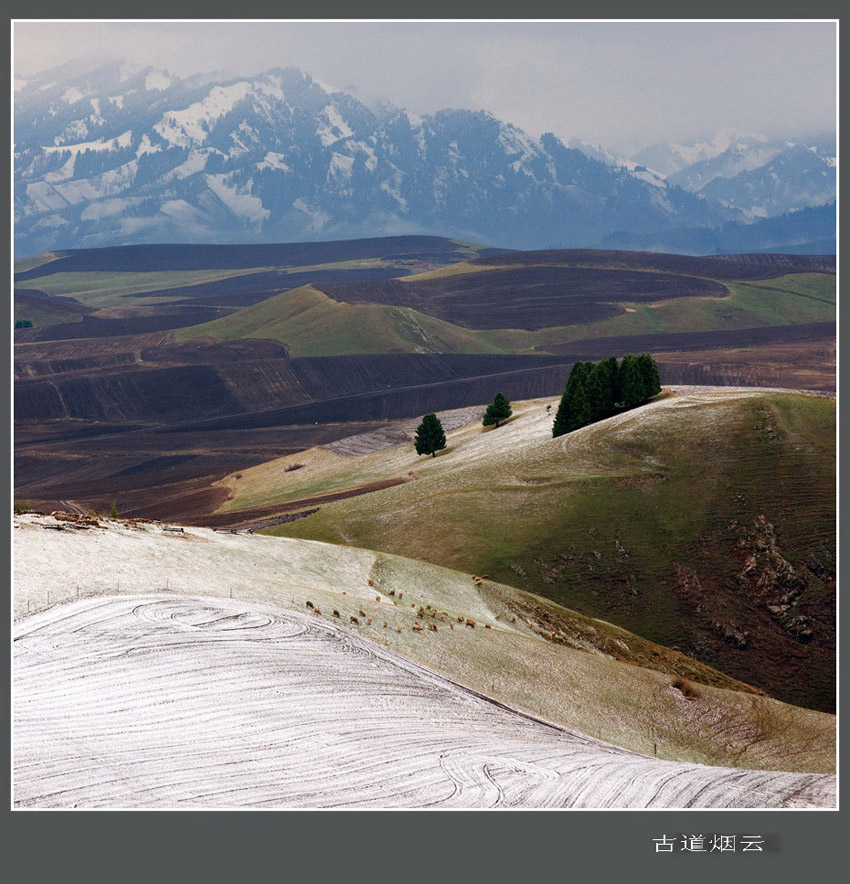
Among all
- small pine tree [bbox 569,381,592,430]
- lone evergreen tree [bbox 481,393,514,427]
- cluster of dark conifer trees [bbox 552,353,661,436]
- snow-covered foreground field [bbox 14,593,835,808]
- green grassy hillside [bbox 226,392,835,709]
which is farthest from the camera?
lone evergreen tree [bbox 481,393,514,427]

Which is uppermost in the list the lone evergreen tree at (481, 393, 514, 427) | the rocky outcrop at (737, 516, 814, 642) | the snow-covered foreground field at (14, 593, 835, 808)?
the lone evergreen tree at (481, 393, 514, 427)

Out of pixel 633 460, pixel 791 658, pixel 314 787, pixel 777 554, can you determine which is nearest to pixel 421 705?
pixel 314 787

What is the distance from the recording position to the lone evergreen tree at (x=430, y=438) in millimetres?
117938

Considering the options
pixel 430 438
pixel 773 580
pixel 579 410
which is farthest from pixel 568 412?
Answer: pixel 773 580

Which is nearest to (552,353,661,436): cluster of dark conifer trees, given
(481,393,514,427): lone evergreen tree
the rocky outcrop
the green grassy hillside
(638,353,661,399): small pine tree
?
(638,353,661,399): small pine tree

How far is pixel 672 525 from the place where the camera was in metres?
75.4

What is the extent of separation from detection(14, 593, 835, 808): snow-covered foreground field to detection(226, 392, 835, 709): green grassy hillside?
108 feet

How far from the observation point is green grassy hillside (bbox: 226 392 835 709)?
67125mm

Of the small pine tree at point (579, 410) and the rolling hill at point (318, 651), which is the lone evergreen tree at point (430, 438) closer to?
the small pine tree at point (579, 410)

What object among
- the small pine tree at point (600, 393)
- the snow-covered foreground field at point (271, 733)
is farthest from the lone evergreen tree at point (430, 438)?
the snow-covered foreground field at point (271, 733)

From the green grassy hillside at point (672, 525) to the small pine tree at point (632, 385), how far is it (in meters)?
7.04

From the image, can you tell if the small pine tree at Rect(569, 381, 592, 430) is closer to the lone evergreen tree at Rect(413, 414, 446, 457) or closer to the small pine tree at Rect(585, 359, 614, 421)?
the small pine tree at Rect(585, 359, 614, 421)

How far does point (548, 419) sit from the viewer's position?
110875 mm

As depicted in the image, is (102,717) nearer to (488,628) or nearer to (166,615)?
(166,615)
